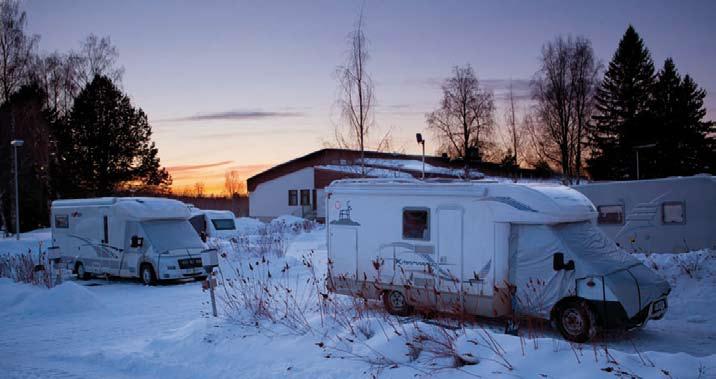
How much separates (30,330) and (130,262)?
25.3ft

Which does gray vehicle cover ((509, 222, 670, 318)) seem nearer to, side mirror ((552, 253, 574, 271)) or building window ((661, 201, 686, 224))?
side mirror ((552, 253, 574, 271))

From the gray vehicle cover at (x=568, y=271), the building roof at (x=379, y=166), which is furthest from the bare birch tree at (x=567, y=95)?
the gray vehicle cover at (x=568, y=271)

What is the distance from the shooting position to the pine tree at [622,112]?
45094 mm

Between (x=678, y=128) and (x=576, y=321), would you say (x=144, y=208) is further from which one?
(x=678, y=128)

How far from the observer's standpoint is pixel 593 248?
35.6 feet

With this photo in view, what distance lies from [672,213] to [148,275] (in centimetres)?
1550

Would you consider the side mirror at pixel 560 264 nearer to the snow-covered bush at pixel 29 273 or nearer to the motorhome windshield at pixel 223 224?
the snow-covered bush at pixel 29 273

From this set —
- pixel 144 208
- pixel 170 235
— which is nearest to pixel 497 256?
pixel 170 235

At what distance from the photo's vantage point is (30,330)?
12.3 m

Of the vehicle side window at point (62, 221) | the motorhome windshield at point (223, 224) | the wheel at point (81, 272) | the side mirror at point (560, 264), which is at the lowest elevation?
the wheel at point (81, 272)

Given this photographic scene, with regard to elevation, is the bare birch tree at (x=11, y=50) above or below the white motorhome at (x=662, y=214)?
above

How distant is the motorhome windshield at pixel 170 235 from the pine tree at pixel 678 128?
35.0m

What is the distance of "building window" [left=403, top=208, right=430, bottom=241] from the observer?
1195 cm

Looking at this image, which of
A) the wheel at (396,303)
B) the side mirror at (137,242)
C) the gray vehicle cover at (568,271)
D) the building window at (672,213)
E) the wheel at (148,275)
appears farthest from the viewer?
the side mirror at (137,242)
